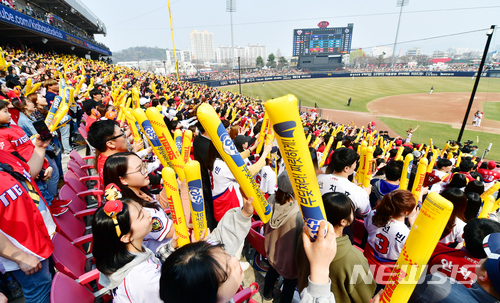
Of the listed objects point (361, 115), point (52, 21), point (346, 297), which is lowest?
point (361, 115)

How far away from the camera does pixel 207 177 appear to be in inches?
123

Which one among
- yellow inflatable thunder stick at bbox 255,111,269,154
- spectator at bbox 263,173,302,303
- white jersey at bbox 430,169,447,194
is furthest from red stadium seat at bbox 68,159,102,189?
white jersey at bbox 430,169,447,194

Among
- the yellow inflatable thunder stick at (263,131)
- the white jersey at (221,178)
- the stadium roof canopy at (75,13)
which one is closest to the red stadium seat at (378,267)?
the white jersey at (221,178)

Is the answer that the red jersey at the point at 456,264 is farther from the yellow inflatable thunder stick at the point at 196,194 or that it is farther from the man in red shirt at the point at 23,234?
the man in red shirt at the point at 23,234

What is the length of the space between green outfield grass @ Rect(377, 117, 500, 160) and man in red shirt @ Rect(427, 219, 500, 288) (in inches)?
578

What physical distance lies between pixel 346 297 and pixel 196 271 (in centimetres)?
118

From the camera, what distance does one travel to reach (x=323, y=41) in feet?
203

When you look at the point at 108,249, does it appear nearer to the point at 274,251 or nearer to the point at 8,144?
the point at 274,251

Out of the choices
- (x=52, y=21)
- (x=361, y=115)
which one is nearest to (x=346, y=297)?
(x=361, y=115)

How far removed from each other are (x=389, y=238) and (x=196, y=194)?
190 cm

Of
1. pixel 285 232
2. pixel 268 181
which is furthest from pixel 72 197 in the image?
pixel 285 232

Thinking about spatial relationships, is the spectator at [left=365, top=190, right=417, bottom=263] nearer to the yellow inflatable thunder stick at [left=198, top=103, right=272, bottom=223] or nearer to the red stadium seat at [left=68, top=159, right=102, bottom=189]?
the yellow inflatable thunder stick at [left=198, top=103, right=272, bottom=223]

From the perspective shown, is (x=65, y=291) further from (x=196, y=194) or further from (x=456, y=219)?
(x=456, y=219)

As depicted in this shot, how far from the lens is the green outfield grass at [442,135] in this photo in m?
13.5
